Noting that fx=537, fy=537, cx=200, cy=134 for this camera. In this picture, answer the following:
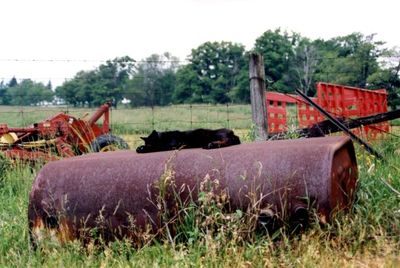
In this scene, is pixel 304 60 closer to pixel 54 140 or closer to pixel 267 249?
pixel 54 140

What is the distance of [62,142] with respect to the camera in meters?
7.72

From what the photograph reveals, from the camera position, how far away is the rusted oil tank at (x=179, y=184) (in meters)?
3.02

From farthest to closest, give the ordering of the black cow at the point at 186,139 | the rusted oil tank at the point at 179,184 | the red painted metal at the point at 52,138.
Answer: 1. the red painted metal at the point at 52,138
2. the black cow at the point at 186,139
3. the rusted oil tank at the point at 179,184

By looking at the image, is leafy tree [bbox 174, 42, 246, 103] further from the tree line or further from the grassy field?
the grassy field

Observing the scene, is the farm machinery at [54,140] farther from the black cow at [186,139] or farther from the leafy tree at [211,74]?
the leafy tree at [211,74]

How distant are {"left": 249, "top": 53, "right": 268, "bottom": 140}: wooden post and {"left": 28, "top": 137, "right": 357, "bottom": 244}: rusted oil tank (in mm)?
2351

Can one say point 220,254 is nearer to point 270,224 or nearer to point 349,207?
point 270,224

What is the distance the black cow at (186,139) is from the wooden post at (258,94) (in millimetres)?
2065

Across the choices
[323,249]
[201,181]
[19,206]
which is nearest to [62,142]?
[19,206]

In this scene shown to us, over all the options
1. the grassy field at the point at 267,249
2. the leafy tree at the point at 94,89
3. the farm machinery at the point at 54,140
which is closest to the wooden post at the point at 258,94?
the grassy field at the point at 267,249

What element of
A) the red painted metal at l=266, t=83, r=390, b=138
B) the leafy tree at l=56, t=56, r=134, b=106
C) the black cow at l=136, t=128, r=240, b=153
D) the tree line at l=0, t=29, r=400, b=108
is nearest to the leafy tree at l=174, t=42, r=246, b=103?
the tree line at l=0, t=29, r=400, b=108

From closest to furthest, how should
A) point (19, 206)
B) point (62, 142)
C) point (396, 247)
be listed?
1. point (396, 247)
2. point (19, 206)
3. point (62, 142)

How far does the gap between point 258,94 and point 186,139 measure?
2229 mm

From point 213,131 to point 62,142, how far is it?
14.6 ft
